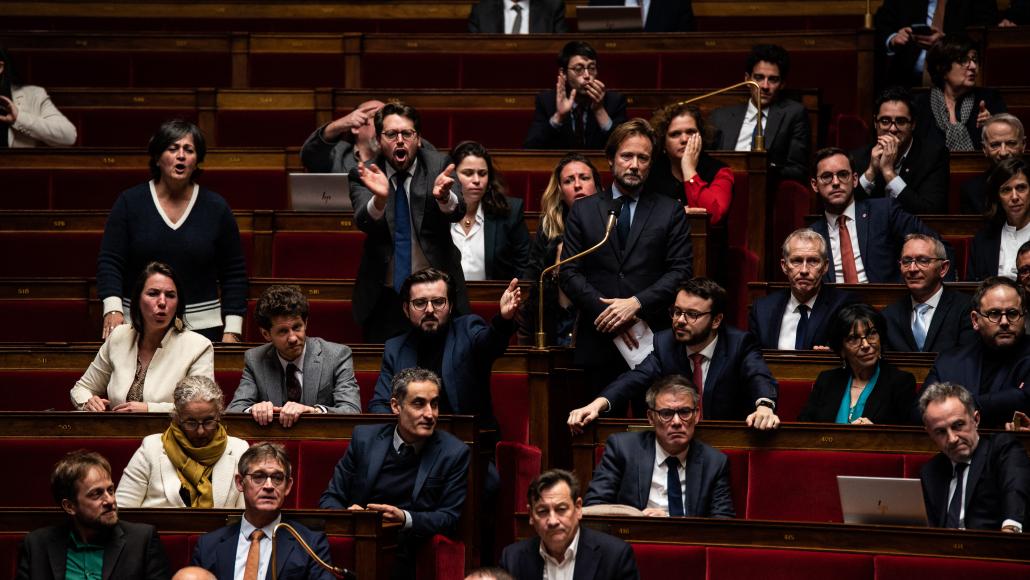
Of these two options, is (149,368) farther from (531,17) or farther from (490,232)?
(531,17)

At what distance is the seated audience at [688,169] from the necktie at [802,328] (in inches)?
14.2

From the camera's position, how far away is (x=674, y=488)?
2.54 m

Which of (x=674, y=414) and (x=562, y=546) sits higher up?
(x=674, y=414)

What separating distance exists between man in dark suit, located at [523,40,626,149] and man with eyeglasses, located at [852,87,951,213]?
23.3 inches

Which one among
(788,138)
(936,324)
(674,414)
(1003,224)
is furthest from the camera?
(788,138)

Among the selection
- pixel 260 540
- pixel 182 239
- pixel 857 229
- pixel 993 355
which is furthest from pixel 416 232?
pixel 993 355

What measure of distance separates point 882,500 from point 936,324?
726 millimetres

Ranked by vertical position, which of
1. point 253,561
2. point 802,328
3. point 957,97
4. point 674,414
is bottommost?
point 253,561

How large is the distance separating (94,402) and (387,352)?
1.70ft

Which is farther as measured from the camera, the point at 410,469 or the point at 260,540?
the point at 410,469

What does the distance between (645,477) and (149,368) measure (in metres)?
0.91

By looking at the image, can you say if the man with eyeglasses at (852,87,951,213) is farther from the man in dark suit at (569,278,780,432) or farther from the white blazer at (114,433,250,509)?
the white blazer at (114,433,250,509)

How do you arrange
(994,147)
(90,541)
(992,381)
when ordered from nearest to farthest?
1. (90,541)
2. (992,381)
3. (994,147)

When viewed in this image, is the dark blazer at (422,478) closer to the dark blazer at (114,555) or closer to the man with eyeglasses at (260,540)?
the man with eyeglasses at (260,540)
